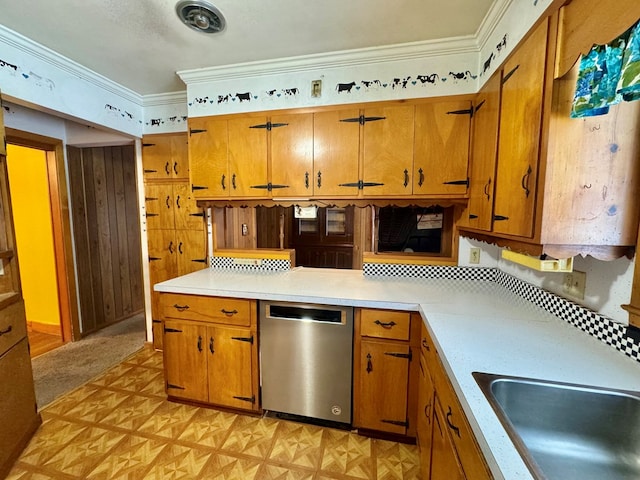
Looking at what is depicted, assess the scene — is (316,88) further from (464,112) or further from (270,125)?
(464,112)

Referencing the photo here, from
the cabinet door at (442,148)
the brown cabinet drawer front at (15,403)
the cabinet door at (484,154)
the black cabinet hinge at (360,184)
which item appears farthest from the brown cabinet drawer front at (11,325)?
the cabinet door at (484,154)

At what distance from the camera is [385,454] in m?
1.69

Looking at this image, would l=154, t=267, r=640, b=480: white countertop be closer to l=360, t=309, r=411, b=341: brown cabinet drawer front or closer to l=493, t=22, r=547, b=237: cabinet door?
l=360, t=309, r=411, b=341: brown cabinet drawer front

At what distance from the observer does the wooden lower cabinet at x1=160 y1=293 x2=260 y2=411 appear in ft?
6.26

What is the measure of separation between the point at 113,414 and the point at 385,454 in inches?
73.8

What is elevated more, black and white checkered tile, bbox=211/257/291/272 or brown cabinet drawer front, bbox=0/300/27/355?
black and white checkered tile, bbox=211/257/291/272

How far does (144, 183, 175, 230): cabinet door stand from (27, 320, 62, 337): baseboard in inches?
71.3

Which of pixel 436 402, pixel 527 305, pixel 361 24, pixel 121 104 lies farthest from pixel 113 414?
pixel 361 24

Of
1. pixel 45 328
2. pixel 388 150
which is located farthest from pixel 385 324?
pixel 45 328

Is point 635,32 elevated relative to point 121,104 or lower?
lower

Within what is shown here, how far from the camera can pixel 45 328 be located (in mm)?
3275

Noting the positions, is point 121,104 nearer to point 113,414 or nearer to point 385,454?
point 113,414

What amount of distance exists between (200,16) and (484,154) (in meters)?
1.68

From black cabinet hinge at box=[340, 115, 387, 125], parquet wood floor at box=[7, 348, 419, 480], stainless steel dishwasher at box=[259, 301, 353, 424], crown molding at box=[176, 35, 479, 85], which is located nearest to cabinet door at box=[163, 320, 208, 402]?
parquet wood floor at box=[7, 348, 419, 480]
